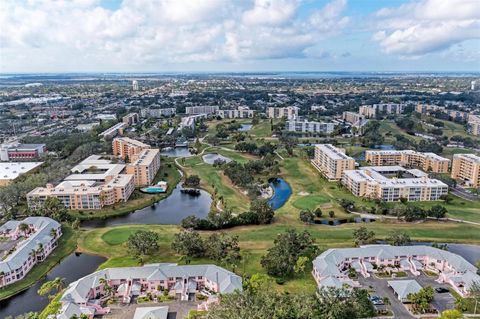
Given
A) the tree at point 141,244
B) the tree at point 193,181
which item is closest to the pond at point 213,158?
the tree at point 193,181

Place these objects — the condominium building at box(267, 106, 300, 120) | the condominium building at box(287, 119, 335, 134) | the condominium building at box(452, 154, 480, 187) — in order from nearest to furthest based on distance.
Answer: the condominium building at box(452, 154, 480, 187) < the condominium building at box(287, 119, 335, 134) < the condominium building at box(267, 106, 300, 120)

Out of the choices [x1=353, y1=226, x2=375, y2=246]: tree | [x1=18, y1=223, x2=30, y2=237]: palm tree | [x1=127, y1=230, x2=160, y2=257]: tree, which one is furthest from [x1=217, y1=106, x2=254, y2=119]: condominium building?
[x1=127, y1=230, x2=160, y2=257]: tree

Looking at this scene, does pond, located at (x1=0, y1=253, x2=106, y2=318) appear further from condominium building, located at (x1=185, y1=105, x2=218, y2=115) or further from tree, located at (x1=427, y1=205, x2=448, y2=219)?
condominium building, located at (x1=185, y1=105, x2=218, y2=115)

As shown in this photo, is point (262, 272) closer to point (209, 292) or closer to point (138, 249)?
point (209, 292)

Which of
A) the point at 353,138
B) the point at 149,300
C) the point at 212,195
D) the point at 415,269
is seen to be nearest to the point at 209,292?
the point at 149,300

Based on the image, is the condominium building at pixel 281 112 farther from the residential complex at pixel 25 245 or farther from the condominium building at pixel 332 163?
the residential complex at pixel 25 245

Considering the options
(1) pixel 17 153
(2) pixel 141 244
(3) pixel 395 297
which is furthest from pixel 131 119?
(3) pixel 395 297
